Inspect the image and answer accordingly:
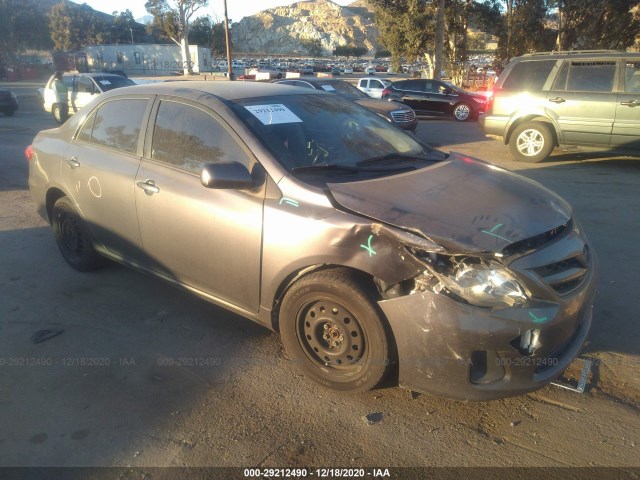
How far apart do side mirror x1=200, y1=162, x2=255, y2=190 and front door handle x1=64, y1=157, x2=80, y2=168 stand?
1892mm

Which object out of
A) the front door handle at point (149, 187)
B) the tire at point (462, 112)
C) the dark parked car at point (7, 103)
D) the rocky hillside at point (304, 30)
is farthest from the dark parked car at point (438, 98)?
the rocky hillside at point (304, 30)

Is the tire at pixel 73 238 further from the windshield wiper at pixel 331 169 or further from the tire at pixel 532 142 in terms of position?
the tire at pixel 532 142

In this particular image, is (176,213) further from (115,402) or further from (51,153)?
(51,153)

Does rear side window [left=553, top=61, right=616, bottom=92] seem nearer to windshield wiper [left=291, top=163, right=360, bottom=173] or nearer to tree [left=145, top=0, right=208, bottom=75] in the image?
windshield wiper [left=291, top=163, right=360, bottom=173]

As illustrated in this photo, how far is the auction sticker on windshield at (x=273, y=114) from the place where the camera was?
11.0 feet

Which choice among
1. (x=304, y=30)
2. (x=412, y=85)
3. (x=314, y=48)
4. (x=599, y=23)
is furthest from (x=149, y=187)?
(x=304, y=30)

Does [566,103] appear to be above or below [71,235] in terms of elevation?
above

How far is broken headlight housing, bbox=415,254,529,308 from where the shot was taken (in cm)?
245

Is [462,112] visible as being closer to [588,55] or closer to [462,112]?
[462,112]

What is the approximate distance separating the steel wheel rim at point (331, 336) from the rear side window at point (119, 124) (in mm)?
1981

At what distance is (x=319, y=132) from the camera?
3.46 metres

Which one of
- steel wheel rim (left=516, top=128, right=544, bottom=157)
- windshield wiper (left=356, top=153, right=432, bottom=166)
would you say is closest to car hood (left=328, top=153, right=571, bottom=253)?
windshield wiper (left=356, top=153, right=432, bottom=166)

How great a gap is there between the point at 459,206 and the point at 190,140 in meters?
1.87

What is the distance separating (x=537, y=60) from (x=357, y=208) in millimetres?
7955
